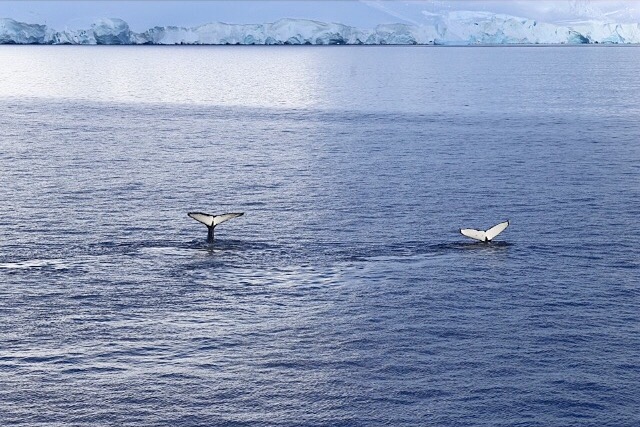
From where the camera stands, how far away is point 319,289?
5325cm

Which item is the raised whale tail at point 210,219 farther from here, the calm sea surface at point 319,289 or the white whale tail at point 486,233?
the white whale tail at point 486,233

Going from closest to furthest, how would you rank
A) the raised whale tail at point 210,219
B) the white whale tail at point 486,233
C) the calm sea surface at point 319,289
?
1. the calm sea surface at point 319,289
2. the white whale tail at point 486,233
3. the raised whale tail at point 210,219

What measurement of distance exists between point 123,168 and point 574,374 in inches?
2327

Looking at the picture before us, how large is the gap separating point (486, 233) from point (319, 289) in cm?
1411

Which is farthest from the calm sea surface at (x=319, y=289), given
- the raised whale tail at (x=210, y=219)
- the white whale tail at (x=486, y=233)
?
the raised whale tail at (x=210, y=219)

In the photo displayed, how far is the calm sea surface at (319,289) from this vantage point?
128ft

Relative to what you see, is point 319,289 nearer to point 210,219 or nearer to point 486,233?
point 210,219

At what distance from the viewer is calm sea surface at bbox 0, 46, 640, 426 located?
39.0m

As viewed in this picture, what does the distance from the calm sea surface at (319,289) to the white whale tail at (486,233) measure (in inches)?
35.7

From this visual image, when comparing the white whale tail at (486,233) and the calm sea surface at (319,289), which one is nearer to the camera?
the calm sea surface at (319,289)

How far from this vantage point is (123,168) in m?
92.5

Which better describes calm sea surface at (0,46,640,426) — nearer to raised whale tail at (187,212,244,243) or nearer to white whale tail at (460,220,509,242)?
white whale tail at (460,220,509,242)

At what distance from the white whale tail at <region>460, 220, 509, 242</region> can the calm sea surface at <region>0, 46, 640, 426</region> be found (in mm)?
908

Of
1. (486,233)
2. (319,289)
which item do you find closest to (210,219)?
(319,289)
